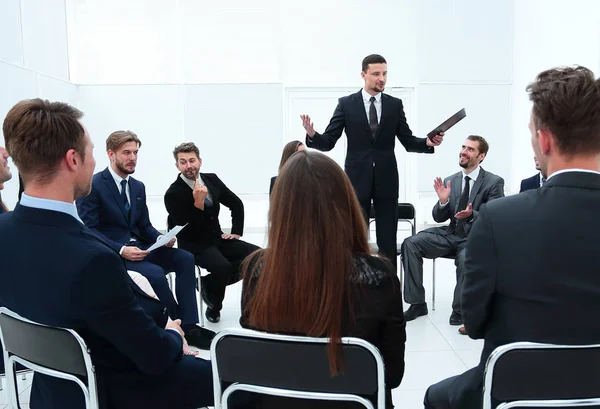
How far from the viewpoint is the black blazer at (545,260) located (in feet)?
3.67

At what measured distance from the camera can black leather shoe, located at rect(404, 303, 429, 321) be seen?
138 inches

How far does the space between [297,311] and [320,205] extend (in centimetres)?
25

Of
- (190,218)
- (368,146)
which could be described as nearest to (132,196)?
(190,218)

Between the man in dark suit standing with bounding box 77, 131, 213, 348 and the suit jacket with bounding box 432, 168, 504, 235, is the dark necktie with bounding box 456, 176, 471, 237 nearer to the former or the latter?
the suit jacket with bounding box 432, 168, 504, 235

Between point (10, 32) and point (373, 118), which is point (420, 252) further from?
point (10, 32)

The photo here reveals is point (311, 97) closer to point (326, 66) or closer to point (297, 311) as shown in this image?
point (326, 66)

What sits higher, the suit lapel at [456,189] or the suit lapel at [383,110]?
the suit lapel at [383,110]

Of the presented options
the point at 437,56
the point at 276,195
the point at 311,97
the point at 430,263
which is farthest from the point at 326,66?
the point at 276,195

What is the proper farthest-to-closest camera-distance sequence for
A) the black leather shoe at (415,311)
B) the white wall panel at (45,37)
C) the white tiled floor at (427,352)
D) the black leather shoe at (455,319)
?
the white wall panel at (45,37), the black leather shoe at (415,311), the black leather shoe at (455,319), the white tiled floor at (427,352)

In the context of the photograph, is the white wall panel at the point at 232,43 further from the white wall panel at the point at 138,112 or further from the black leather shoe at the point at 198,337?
the black leather shoe at the point at 198,337

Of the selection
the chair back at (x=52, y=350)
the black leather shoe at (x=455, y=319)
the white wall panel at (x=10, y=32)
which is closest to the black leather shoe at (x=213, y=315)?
the black leather shoe at (x=455, y=319)

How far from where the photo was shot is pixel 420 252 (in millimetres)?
3609

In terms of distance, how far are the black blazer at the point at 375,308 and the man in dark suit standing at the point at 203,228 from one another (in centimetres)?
225

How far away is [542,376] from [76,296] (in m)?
1.08
